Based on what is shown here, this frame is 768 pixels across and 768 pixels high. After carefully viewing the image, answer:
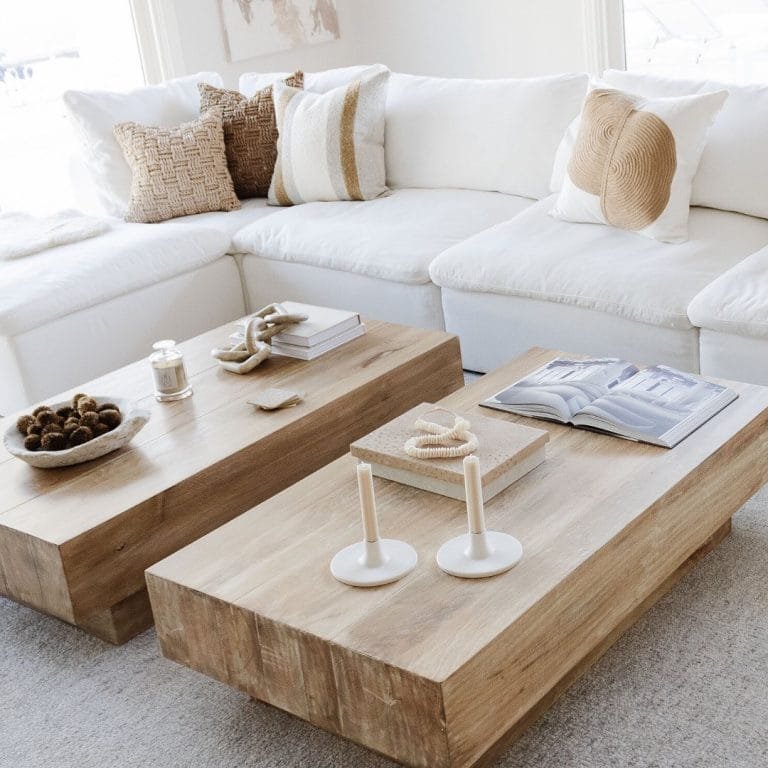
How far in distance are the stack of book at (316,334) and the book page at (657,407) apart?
85 cm

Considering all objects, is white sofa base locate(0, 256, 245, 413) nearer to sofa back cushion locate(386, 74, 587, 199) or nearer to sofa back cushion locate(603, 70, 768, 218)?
sofa back cushion locate(386, 74, 587, 199)

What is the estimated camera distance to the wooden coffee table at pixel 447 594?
1548mm

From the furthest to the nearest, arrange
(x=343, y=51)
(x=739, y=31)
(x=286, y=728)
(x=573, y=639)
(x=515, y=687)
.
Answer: (x=343, y=51) < (x=739, y=31) < (x=286, y=728) < (x=573, y=639) < (x=515, y=687)

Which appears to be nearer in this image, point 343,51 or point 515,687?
point 515,687

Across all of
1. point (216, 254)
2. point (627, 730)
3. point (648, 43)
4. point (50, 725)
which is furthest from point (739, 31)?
point (50, 725)

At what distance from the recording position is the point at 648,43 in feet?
16.6

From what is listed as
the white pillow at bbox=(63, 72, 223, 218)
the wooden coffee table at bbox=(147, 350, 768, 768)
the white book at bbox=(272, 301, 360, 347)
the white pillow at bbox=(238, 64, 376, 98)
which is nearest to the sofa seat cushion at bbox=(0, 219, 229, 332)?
the white pillow at bbox=(63, 72, 223, 218)

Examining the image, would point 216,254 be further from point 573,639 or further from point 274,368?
point 573,639

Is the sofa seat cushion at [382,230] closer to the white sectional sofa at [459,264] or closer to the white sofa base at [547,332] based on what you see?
the white sectional sofa at [459,264]

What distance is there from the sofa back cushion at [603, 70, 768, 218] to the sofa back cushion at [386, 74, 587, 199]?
0.56 metres

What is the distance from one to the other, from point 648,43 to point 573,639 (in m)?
3.99

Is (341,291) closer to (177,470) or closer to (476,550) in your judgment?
(177,470)

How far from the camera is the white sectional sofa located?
287 centimetres

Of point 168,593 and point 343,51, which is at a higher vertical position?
point 343,51
